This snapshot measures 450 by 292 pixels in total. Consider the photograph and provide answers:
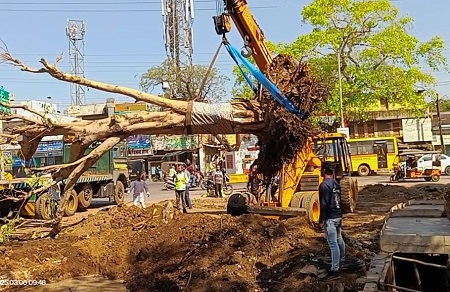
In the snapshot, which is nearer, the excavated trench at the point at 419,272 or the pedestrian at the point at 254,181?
the excavated trench at the point at 419,272

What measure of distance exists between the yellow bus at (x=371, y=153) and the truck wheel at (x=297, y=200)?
24401 mm

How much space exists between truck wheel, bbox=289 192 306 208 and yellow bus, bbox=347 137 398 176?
80.1ft

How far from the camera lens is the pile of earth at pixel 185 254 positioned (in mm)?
8969

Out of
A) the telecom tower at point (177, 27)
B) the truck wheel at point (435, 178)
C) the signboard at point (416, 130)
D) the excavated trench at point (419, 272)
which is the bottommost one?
the excavated trench at point (419, 272)

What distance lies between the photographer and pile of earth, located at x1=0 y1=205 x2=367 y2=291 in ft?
29.4

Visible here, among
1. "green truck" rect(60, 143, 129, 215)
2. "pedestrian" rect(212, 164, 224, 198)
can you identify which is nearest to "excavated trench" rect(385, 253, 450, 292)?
"green truck" rect(60, 143, 129, 215)

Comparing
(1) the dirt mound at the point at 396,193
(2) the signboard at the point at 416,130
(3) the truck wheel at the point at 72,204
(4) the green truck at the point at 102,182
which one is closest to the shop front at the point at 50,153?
(4) the green truck at the point at 102,182

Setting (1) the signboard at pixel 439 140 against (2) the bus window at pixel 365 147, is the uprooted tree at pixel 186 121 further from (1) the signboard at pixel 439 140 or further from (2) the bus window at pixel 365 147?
(1) the signboard at pixel 439 140

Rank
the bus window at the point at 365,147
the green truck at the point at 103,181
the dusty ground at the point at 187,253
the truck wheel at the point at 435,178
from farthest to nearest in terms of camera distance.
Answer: the bus window at the point at 365,147 < the truck wheel at the point at 435,178 < the green truck at the point at 103,181 < the dusty ground at the point at 187,253

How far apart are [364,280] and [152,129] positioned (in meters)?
6.33

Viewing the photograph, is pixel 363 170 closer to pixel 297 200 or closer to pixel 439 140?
pixel 439 140

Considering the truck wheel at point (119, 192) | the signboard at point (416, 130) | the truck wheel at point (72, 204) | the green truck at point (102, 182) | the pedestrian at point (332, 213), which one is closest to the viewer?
the pedestrian at point (332, 213)

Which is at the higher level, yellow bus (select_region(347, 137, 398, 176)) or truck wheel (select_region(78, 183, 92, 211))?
yellow bus (select_region(347, 137, 398, 176))

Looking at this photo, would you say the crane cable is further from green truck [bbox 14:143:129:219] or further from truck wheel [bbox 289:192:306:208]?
green truck [bbox 14:143:129:219]
